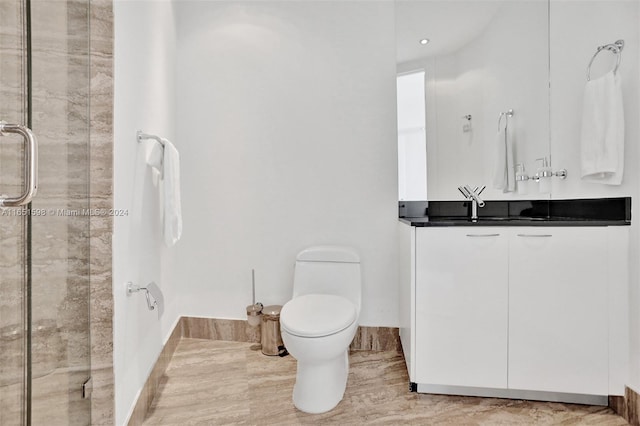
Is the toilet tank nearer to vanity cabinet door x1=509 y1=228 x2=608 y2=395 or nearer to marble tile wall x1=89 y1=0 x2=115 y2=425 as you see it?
vanity cabinet door x1=509 y1=228 x2=608 y2=395

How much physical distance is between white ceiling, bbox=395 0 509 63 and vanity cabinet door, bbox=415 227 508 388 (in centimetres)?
126

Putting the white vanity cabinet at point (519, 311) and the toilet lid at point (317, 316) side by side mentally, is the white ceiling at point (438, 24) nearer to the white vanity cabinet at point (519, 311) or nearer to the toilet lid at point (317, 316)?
the white vanity cabinet at point (519, 311)

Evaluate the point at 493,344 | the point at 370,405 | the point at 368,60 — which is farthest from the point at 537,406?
the point at 368,60

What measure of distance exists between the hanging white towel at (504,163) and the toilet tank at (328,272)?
1032 mm

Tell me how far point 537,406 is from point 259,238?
1787 mm

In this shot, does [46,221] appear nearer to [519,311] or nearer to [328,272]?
[328,272]

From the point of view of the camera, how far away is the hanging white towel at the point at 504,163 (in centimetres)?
216

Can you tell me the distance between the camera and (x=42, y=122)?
3.39 feet

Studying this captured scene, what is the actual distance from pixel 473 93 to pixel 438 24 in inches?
20.0

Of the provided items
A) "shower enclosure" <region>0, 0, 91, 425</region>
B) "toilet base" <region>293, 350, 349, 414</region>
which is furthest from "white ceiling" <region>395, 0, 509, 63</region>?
"toilet base" <region>293, 350, 349, 414</region>

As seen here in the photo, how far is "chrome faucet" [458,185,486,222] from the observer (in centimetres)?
202

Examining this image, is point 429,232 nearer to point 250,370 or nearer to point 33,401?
point 250,370

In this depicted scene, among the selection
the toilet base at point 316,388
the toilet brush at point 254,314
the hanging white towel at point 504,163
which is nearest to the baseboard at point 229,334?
the toilet brush at point 254,314

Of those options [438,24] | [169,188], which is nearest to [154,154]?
[169,188]
